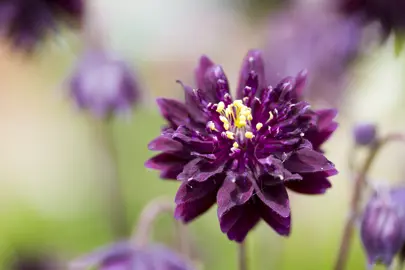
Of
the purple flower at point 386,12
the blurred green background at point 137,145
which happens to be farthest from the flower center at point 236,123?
the blurred green background at point 137,145

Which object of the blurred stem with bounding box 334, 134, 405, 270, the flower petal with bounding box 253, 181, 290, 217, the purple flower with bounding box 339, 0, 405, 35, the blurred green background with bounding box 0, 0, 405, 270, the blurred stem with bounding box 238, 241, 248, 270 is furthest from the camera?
the blurred green background with bounding box 0, 0, 405, 270

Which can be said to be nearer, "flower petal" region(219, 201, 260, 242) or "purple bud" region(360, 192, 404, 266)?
"flower petal" region(219, 201, 260, 242)

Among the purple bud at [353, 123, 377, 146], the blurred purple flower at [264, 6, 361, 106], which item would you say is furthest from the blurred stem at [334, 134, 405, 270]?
the blurred purple flower at [264, 6, 361, 106]

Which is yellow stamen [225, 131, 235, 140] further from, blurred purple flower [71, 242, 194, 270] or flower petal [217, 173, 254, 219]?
blurred purple flower [71, 242, 194, 270]

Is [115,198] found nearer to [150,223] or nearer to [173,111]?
[150,223]

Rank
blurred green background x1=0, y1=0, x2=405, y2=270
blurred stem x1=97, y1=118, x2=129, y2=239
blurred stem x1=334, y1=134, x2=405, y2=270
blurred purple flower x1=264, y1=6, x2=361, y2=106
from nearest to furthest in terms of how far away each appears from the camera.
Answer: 1. blurred stem x1=334, y1=134, x2=405, y2=270
2. blurred purple flower x1=264, y1=6, x2=361, y2=106
3. blurred stem x1=97, y1=118, x2=129, y2=239
4. blurred green background x1=0, y1=0, x2=405, y2=270

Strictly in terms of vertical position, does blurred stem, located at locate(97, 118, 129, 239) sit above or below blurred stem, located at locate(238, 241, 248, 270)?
above
